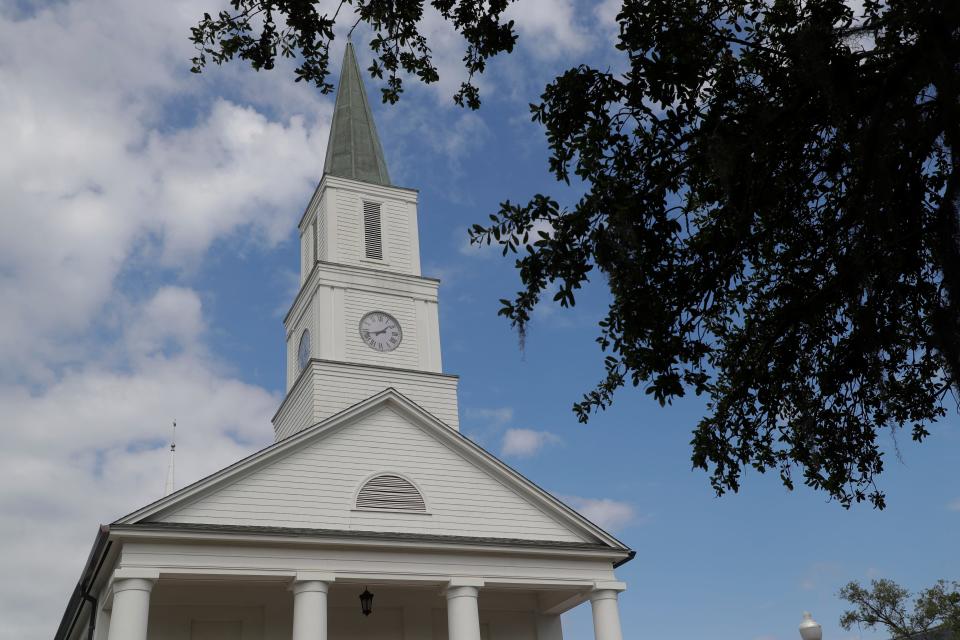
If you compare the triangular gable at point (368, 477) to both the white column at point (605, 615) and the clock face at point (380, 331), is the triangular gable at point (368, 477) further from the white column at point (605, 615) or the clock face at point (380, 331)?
the clock face at point (380, 331)

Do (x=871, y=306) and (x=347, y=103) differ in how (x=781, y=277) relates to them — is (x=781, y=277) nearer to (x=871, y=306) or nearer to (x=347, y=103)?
(x=871, y=306)

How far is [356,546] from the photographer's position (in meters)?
18.1

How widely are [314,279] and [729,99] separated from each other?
20318 millimetres

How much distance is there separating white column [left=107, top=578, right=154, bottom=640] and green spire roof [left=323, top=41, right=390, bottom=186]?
1528 centimetres

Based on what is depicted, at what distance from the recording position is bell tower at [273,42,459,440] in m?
24.3

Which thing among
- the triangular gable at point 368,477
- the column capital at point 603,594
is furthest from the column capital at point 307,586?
the column capital at point 603,594

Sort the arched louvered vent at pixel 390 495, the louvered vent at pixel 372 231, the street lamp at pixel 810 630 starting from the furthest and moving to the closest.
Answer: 1. the louvered vent at pixel 372 231
2. the arched louvered vent at pixel 390 495
3. the street lamp at pixel 810 630

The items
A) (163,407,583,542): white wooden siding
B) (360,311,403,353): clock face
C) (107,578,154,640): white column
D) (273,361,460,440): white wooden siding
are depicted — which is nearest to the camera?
(107,578,154,640): white column

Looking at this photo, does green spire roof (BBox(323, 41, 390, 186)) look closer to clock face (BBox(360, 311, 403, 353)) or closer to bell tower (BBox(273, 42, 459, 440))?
bell tower (BBox(273, 42, 459, 440))

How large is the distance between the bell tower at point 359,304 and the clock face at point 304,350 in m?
0.03

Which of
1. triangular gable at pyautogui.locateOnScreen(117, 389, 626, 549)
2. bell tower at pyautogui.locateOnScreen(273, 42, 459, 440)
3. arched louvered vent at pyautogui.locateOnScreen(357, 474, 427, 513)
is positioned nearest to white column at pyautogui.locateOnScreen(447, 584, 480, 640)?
triangular gable at pyautogui.locateOnScreen(117, 389, 626, 549)

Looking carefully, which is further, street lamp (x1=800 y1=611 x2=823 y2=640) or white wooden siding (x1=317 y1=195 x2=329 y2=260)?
white wooden siding (x1=317 y1=195 x2=329 y2=260)

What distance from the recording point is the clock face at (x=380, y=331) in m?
25.5

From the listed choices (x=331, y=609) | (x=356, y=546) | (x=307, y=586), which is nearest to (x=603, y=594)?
(x=356, y=546)
